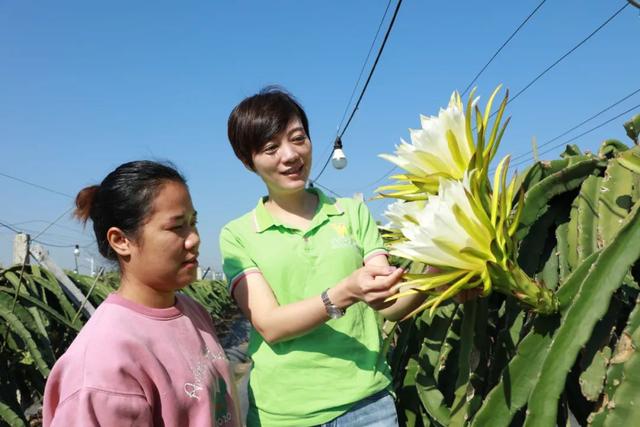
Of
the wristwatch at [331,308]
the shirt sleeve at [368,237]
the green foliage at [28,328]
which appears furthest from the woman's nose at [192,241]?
the green foliage at [28,328]

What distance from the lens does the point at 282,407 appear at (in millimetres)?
1092

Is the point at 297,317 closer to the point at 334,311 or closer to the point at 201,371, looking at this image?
the point at 334,311

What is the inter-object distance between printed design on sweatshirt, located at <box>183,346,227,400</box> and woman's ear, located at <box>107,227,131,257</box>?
0.22 meters

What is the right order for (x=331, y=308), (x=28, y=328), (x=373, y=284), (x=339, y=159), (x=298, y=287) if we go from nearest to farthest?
(x=373, y=284), (x=331, y=308), (x=298, y=287), (x=28, y=328), (x=339, y=159)

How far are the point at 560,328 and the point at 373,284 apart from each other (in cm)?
28

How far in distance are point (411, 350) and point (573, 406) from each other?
0.43m

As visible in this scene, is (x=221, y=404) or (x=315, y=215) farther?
(x=315, y=215)

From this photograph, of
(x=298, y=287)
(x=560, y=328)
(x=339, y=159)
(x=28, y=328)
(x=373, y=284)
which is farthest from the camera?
(x=339, y=159)

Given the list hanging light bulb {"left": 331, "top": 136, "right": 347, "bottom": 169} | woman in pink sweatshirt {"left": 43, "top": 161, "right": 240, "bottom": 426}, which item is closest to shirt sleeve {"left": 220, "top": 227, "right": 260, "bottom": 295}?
woman in pink sweatshirt {"left": 43, "top": 161, "right": 240, "bottom": 426}

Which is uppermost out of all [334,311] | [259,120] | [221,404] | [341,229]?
[259,120]

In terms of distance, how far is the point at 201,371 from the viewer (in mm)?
992

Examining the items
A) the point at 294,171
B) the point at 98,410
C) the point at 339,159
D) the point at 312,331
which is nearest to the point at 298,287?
the point at 312,331

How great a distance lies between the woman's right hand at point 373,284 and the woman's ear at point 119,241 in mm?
370

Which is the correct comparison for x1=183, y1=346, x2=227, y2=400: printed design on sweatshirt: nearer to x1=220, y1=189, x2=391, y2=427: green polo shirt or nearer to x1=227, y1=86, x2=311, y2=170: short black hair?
x1=220, y1=189, x2=391, y2=427: green polo shirt
